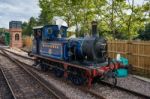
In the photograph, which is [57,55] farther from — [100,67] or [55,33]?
[100,67]

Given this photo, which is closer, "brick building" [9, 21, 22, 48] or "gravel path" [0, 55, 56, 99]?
"gravel path" [0, 55, 56, 99]

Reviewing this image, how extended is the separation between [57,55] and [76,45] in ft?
6.25

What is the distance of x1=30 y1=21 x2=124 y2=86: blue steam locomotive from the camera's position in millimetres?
12625

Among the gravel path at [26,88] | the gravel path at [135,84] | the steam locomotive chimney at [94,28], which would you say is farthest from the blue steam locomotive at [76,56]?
the gravel path at [26,88]

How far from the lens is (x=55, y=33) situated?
1659 centimetres

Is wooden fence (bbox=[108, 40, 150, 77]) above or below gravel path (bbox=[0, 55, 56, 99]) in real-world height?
above

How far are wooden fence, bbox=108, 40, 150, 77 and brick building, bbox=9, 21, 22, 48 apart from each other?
115 ft

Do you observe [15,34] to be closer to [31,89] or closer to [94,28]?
[31,89]

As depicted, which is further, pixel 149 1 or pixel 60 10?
pixel 60 10

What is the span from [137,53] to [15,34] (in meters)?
38.9

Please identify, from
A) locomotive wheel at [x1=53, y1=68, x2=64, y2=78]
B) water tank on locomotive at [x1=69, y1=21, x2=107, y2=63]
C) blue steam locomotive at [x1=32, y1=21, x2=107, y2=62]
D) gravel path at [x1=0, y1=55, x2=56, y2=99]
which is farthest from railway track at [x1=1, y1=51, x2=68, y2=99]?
water tank on locomotive at [x1=69, y1=21, x2=107, y2=63]

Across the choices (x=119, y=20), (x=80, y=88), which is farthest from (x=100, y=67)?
(x=119, y=20)

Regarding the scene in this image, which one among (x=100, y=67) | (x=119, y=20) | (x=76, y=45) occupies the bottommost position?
(x=100, y=67)

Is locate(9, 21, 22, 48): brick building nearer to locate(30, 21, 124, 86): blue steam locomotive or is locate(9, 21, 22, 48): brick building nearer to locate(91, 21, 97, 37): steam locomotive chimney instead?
locate(30, 21, 124, 86): blue steam locomotive
